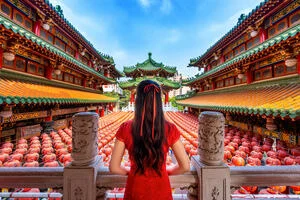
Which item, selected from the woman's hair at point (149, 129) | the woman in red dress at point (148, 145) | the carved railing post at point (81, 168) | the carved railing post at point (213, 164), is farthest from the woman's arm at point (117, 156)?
the carved railing post at point (213, 164)

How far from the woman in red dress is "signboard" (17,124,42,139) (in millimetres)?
6625

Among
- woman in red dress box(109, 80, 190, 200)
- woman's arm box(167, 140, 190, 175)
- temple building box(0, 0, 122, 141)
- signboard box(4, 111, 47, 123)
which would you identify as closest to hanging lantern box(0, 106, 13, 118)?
temple building box(0, 0, 122, 141)

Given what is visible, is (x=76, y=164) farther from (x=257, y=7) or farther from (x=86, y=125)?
(x=257, y=7)

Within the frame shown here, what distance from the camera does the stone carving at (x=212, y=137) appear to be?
1.88 meters

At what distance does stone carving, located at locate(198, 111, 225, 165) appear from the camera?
1.88 meters

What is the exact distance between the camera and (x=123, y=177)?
2014 mm

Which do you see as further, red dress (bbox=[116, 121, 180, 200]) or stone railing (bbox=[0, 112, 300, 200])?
stone railing (bbox=[0, 112, 300, 200])

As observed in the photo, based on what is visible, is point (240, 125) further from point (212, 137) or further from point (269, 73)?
point (212, 137)

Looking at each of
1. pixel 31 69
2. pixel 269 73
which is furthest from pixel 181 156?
pixel 31 69

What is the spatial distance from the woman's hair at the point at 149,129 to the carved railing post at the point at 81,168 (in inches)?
33.1

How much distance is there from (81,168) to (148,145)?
42.8 inches

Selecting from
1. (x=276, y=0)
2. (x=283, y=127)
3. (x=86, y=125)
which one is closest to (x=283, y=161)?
(x=283, y=127)

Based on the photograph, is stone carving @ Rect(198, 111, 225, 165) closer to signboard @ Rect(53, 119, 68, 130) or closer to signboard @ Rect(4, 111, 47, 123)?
signboard @ Rect(4, 111, 47, 123)

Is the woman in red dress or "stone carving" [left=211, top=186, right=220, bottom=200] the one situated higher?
the woman in red dress
